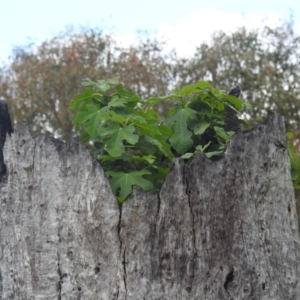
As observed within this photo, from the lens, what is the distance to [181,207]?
3.01 metres

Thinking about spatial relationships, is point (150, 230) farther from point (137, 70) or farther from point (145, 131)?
point (137, 70)

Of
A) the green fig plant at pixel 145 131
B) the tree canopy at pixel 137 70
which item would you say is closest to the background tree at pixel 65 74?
the tree canopy at pixel 137 70

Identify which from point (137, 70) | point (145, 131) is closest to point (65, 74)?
point (137, 70)

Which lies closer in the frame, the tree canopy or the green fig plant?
the green fig plant

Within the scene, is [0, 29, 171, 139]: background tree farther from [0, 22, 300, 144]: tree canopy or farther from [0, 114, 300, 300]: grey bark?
[0, 114, 300, 300]: grey bark

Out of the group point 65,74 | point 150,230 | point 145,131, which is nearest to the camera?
point 150,230

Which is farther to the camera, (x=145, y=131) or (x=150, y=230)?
(x=145, y=131)

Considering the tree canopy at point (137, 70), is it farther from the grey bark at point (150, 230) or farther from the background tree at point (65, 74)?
the grey bark at point (150, 230)

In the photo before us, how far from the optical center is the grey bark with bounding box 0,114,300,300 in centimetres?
299

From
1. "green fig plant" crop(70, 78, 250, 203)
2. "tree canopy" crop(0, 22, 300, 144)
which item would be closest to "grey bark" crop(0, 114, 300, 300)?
"green fig plant" crop(70, 78, 250, 203)

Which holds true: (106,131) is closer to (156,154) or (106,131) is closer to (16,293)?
(156,154)

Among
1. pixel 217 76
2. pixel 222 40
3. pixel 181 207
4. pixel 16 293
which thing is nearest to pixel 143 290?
pixel 181 207

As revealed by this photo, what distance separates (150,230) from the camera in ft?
9.78

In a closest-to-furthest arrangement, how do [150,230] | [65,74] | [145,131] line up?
[150,230] < [145,131] < [65,74]
